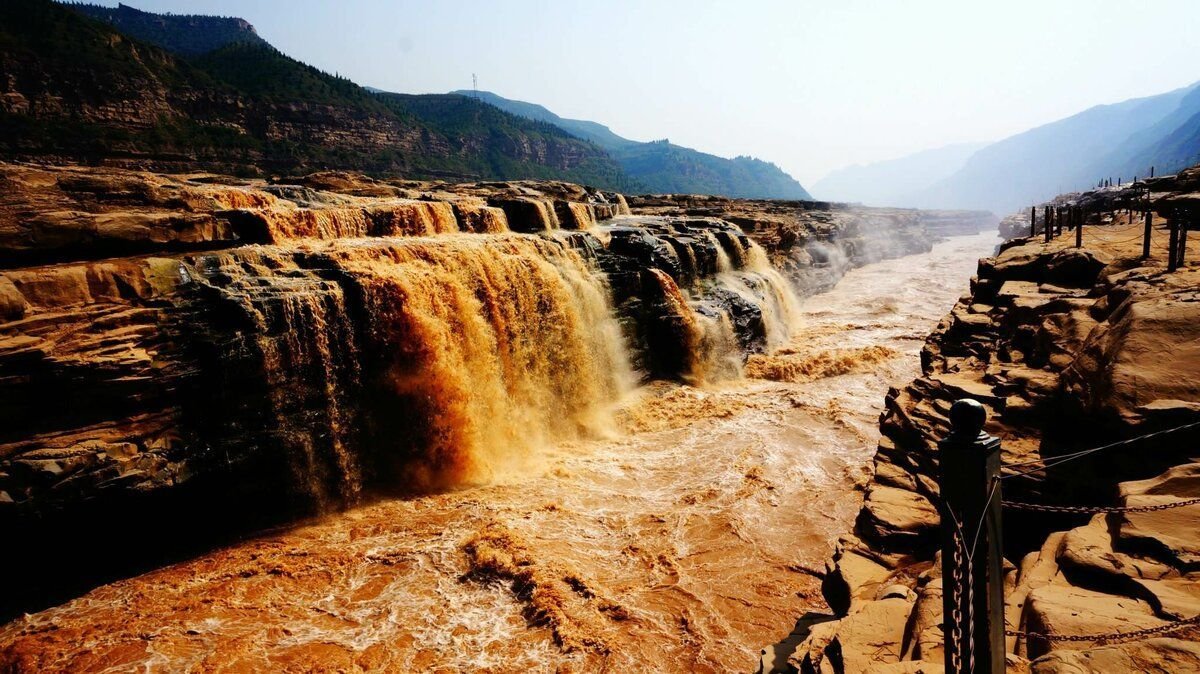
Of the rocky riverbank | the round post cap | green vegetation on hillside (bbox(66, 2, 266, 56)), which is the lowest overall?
the rocky riverbank

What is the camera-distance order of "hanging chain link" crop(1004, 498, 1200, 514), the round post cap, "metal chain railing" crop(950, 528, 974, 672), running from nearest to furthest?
the round post cap → "metal chain railing" crop(950, 528, 974, 672) → "hanging chain link" crop(1004, 498, 1200, 514)

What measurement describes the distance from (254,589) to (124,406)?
3.73 metres

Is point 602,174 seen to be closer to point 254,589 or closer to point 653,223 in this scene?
point 653,223

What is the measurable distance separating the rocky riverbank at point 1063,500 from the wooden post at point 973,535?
0.47m

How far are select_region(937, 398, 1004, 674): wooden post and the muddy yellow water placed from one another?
201 inches

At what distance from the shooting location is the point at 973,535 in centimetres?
266

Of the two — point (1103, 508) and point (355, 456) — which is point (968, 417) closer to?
point (1103, 508)

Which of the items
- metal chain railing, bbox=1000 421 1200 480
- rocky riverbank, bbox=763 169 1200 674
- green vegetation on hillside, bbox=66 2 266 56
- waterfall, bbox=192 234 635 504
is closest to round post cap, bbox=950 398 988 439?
metal chain railing, bbox=1000 421 1200 480

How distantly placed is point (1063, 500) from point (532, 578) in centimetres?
679

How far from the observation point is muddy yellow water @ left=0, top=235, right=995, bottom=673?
7453mm

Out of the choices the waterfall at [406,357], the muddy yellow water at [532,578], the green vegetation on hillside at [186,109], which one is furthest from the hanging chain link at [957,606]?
the green vegetation on hillside at [186,109]

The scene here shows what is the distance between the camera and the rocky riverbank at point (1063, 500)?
3.48 metres

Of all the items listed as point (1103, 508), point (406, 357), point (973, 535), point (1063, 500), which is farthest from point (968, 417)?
point (406, 357)

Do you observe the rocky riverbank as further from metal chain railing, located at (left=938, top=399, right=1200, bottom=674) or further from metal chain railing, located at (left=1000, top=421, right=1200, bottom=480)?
metal chain railing, located at (left=938, top=399, right=1200, bottom=674)
